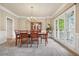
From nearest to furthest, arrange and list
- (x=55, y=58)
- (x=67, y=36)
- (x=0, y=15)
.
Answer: (x=55, y=58) < (x=67, y=36) < (x=0, y=15)

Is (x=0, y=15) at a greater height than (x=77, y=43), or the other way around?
(x=0, y=15)

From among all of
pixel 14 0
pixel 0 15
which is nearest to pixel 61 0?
pixel 14 0

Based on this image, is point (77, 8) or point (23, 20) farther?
point (23, 20)

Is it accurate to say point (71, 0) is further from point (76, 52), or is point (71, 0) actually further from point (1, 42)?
point (1, 42)

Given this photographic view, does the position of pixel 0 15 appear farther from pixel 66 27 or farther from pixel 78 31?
pixel 78 31

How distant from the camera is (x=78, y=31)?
188 inches

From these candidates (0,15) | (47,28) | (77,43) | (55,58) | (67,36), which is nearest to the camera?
(55,58)

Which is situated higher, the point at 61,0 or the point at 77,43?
the point at 61,0

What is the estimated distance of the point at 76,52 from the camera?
4.81 metres

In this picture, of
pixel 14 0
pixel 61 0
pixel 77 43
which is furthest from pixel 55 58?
pixel 77 43

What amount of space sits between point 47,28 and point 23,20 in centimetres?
284

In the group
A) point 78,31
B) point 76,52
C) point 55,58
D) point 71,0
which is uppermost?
point 71,0

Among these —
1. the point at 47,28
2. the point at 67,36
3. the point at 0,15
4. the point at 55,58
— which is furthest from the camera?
the point at 47,28

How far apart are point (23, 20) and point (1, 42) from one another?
606cm
